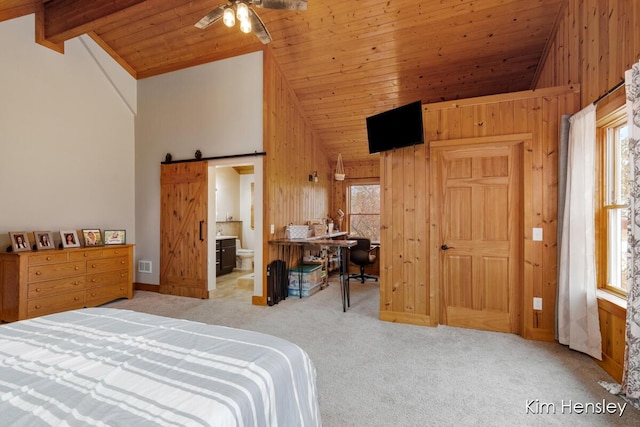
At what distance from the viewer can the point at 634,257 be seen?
6.57 feet

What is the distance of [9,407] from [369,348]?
8.41 ft

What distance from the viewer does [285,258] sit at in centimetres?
500

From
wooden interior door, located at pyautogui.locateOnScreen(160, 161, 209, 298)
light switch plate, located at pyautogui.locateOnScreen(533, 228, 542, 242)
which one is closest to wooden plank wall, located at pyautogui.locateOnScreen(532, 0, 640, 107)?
light switch plate, located at pyautogui.locateOnScreen(533, 228, 542, 242)

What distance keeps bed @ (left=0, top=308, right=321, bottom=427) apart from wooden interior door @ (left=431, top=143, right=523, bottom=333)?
2.66 m

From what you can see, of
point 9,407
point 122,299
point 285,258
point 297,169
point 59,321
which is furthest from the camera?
point 297,169

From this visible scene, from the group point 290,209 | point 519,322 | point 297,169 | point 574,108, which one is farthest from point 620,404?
point 297,169

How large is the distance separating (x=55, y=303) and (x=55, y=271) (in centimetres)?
40

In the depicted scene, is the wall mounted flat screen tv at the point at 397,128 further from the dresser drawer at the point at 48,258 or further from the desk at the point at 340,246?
the dresser drawer at the point at 48,258

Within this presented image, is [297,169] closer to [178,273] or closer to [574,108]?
[178,273]

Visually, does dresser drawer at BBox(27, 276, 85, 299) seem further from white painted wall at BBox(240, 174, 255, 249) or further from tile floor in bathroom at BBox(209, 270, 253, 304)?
white painted wall at BBox(240, 174, 255, 249)

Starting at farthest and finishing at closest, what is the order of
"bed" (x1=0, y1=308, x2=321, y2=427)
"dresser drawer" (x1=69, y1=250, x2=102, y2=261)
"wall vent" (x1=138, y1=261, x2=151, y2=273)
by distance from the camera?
"wall vent" (x1=138, y1=261, x2=151, y2=273) < "dresser drawer" (x1=69, y1=250, x2=102, y2=261) < "bed" (x1=0, y1=308, x2=321, y2=427)

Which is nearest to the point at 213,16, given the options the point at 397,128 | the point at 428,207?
the point at 397,128

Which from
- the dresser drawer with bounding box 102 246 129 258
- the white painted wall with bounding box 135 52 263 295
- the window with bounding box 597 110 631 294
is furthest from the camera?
the white painted wall with bounding box 135 52 263 295

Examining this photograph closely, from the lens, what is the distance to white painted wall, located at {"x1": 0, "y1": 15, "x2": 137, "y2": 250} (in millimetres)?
3809
